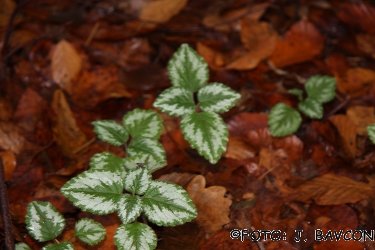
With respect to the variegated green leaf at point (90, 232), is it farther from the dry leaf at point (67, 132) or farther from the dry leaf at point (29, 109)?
the dry leaf at point (29, 109)

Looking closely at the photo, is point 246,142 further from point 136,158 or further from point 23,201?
point 23,201

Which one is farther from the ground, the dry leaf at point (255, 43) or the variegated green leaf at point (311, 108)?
the dry leaf at point (255, 43)

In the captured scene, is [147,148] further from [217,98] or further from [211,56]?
[211,56]

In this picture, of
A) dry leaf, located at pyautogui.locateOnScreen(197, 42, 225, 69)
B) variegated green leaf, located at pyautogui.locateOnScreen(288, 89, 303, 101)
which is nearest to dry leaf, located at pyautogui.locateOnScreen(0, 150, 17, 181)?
dry leaf, located at pyautogui.locateOnScreen(197, 42, 225, 69)

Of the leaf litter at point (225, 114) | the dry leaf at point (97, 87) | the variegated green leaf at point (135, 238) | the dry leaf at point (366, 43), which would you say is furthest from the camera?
the dry leaf at point (366, 43)

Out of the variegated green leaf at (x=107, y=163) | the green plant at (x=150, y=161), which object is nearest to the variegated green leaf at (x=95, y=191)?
the green plant at (x=150, y=161)

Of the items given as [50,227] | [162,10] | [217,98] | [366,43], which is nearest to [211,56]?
[162,10]
